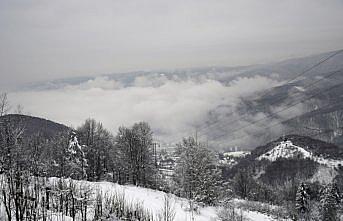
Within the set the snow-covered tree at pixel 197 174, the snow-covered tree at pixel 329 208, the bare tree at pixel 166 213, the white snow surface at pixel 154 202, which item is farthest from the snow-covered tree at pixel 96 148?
the snow-covered tree at pixel 329 208

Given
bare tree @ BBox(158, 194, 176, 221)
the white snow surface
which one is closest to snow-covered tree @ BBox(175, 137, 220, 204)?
the white snow surface

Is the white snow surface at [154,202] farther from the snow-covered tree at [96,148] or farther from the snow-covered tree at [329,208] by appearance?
the snow-covered tree at [329,208]

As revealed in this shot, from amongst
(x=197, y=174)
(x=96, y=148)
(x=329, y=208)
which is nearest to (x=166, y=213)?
(x=197, y=174)

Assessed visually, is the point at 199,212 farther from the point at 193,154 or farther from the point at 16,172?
the point at 16,172

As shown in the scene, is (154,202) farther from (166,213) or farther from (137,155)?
(137,155)

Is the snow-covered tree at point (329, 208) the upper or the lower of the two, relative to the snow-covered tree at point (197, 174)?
→ lower

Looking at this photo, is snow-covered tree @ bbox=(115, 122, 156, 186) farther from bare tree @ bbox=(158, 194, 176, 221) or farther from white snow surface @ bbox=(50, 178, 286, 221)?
bare tree @ bbox=(158, 194, 176, 221)

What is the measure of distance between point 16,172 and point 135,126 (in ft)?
139

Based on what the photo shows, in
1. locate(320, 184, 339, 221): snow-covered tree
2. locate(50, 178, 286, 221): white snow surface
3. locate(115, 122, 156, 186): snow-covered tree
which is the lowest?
locate(320, 184, 339, 221): snow-covered tree

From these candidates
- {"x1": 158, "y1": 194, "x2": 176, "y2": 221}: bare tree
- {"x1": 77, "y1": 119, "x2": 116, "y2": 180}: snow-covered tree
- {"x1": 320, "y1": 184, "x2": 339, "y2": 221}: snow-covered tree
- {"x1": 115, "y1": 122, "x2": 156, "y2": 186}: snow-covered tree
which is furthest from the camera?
{"x1": 320, "y1": 184, "x2": 339, "y2": 221}: snow-covered tree

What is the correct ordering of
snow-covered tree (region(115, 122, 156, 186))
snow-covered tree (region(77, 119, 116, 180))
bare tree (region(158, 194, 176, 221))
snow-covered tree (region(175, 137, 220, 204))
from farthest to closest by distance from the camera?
snow-covered tree (region(77, 119, 116, 180)) → snow-covered tree (region(115, 122, 156, 186)) → snow-covered tree (region(175, 137, 220, 204)) → bare tree (region(158, 194, 176, 221))

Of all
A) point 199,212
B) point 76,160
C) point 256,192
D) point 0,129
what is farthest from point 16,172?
point 256,192

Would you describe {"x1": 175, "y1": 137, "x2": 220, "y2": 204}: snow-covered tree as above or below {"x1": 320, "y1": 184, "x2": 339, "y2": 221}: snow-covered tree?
above

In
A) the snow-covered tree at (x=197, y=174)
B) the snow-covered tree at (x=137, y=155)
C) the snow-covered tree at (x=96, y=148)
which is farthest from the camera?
the snow-covered tree at (x=96, y=148)
